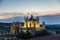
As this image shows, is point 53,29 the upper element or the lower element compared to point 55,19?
lower

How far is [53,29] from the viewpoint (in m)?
4.68

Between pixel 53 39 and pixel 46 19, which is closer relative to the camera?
pixel 53 39

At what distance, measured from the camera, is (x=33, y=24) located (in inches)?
319

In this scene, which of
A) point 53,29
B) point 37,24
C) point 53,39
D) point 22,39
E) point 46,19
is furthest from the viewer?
point 37,24

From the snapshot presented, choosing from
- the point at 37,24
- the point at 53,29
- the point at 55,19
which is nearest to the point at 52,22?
the point at 55,19

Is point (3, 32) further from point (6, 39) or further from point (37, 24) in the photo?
point (37, 24)

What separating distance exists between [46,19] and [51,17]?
24cm

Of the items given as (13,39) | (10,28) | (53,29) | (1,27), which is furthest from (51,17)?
(10,28)

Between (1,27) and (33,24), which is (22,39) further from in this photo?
(33,24)

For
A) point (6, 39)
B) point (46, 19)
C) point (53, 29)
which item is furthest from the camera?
point (53, 29)

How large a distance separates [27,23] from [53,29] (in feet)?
10.9

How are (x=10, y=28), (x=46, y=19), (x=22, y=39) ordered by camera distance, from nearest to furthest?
(x=22, y=39), (x=46, y=19), (x=10, y=28)

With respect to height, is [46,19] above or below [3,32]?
above

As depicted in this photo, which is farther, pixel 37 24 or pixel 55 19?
pixel 37 24
